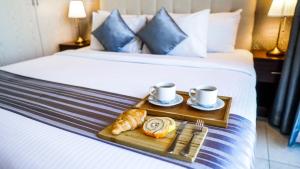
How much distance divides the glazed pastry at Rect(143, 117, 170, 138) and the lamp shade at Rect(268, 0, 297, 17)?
67.1 inches

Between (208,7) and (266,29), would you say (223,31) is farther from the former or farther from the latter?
(266,29)

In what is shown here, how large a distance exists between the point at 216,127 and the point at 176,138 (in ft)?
0.64

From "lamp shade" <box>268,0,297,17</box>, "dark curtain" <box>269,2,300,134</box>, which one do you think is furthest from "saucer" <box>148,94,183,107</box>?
"lamp shade" <box>268,0,297,17</box>

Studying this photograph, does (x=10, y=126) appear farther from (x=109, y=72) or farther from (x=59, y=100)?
(x=109, y=72)

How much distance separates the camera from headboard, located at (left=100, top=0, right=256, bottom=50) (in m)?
2.33

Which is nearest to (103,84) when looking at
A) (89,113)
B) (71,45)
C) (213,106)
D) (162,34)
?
(89,113)

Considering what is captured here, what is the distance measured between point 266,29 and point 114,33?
1610mm

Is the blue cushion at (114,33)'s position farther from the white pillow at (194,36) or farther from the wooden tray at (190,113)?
the wooden tray at (190,113)

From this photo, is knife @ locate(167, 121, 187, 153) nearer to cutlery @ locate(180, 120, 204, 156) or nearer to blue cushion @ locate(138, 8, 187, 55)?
cutlery @ locate(180, 120, 204, 156)

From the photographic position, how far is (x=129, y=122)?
0.92 metres

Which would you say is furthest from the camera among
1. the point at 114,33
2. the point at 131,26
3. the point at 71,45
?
the point at 71,45

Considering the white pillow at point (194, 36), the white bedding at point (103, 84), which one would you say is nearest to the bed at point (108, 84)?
the white bedding at point (103, 84)

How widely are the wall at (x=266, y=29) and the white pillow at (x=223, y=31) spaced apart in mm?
281

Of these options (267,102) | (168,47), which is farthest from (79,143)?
(267,102)
